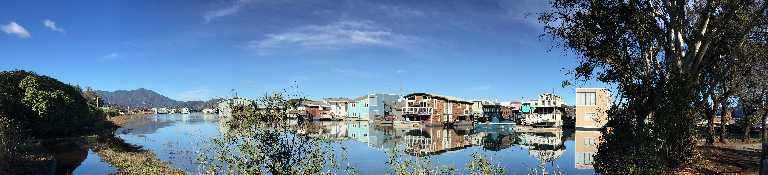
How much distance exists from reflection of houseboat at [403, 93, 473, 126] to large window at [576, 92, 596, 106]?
33.6 meters

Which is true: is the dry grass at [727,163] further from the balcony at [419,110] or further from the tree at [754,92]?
the balcony at [419,110]

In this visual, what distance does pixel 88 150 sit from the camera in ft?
175

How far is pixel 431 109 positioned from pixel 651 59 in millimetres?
106638

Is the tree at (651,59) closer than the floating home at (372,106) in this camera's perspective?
Yes

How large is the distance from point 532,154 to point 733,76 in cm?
2176

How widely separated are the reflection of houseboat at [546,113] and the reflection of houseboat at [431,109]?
18.7 m

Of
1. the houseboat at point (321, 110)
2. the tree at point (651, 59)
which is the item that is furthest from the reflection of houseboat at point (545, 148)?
the houseboat at point (321, 110)

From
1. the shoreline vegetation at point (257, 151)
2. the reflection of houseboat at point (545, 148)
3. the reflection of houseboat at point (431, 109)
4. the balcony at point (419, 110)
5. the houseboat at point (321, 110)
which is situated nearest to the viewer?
the shoreline vegetation at point (257, 151)

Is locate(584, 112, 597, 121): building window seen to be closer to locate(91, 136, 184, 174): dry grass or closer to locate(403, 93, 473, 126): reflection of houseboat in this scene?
locate(403, 93, 473, 126): reflection of houseboat

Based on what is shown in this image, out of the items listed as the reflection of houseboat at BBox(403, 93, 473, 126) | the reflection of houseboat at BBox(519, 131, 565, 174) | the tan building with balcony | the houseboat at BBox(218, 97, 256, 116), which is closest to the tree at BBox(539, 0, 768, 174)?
the reflection of houseboat at BBox(519, 131, 565, 174)

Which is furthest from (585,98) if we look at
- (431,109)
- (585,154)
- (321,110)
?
(321,110)

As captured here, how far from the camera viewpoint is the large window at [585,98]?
333ft

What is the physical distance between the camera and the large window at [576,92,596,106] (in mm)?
101438

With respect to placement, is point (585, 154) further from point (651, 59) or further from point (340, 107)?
point (340, 107)
